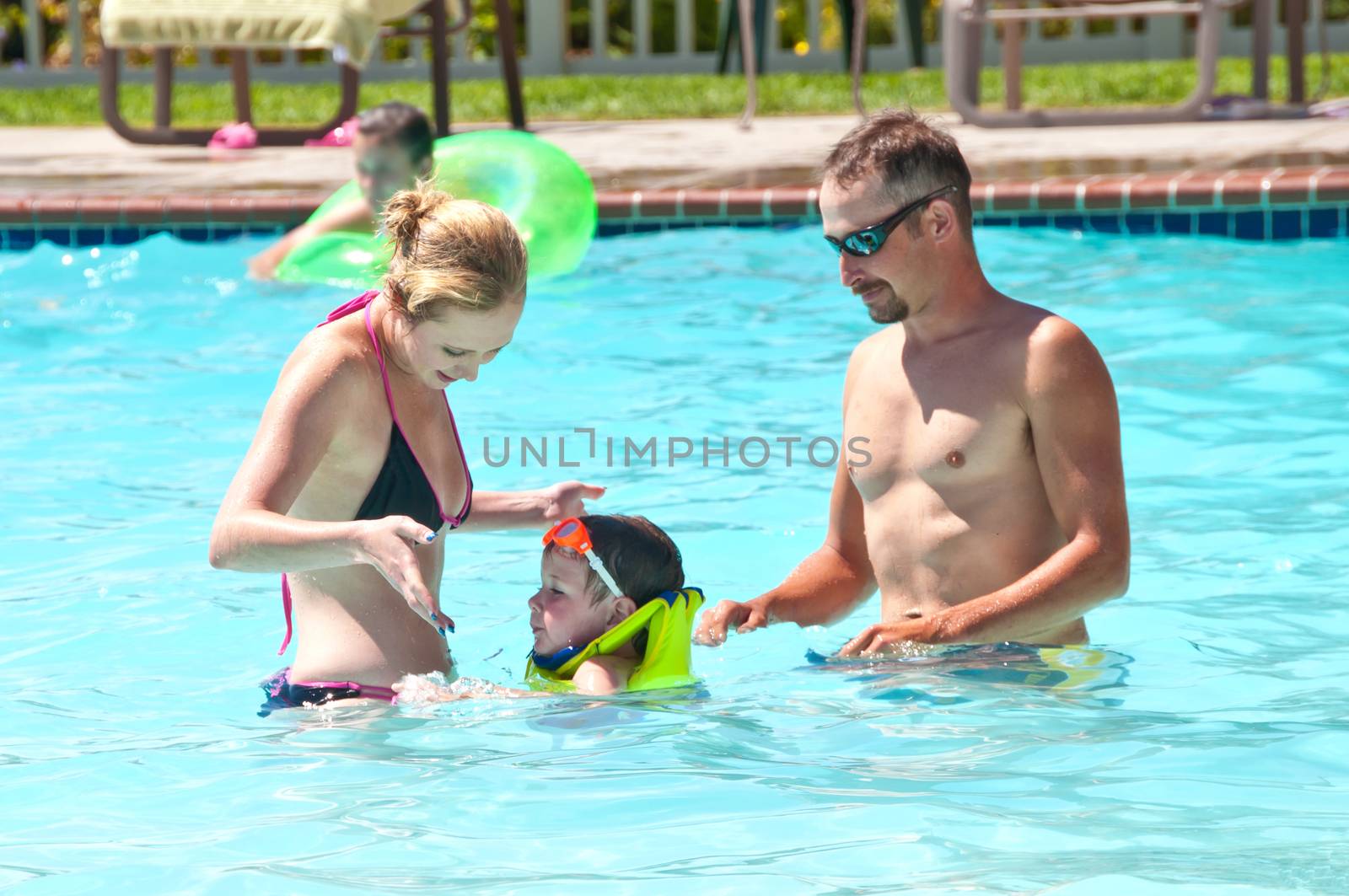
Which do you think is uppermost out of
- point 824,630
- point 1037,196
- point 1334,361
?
point 1037,196

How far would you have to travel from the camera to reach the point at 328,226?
27.6ft

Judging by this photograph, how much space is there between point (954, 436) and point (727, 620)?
623 millimetres

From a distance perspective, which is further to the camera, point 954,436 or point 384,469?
point 954,436

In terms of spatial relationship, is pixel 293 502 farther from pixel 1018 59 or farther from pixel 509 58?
pixel 1018 59

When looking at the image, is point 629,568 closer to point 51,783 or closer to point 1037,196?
point 51,783

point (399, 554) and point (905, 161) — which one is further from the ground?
point (905, 161)

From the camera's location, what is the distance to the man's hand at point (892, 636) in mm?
3316

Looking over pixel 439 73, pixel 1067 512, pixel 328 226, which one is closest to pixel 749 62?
pixel 439 73

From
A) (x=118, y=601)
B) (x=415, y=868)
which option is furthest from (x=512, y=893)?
(x=118, y=601)

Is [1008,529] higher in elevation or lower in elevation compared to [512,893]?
higher

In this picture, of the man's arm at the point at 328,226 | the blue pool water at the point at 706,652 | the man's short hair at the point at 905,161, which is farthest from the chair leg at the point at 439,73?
the man's short hair at the point at 905,161

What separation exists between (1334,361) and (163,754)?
5.41 metres

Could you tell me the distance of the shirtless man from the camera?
10.9ft

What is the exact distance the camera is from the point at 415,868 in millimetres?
2758
